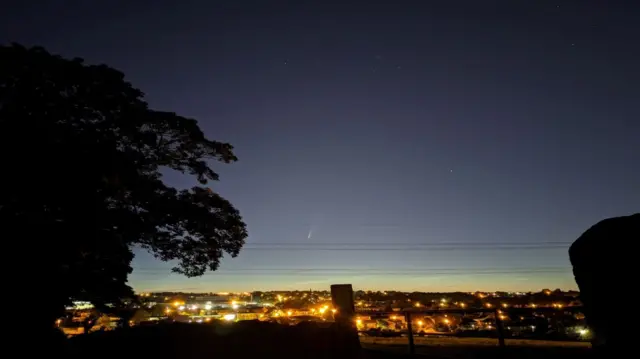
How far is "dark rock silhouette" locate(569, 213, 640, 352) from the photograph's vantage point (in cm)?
750

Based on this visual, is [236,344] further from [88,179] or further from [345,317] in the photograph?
[88,179]

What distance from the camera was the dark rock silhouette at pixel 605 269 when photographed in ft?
24.6

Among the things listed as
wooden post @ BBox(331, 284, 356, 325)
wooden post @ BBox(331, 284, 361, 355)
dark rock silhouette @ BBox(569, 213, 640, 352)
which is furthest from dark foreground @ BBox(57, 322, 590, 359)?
dark rock silhouette @ BBox(569, 213, 640, 352)

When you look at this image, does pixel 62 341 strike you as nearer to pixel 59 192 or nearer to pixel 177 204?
pixel 59 192

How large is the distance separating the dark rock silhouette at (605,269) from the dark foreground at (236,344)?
686 mm

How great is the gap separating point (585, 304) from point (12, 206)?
13.4 m

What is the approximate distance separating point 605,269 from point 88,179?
40.8 feet

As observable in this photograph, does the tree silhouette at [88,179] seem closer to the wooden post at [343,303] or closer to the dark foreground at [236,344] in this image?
the dark foreground at [236,344]

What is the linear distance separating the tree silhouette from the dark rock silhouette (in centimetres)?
1126

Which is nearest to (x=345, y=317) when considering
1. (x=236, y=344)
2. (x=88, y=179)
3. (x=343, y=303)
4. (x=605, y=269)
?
(x=343, y=303)

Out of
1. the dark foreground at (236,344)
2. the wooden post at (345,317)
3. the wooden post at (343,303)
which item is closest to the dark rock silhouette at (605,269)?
the dark foreground at (236,344)

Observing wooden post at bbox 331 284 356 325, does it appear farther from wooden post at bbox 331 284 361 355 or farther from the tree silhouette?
the tree silhouette

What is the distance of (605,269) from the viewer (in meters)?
7.82

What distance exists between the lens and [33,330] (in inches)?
360
